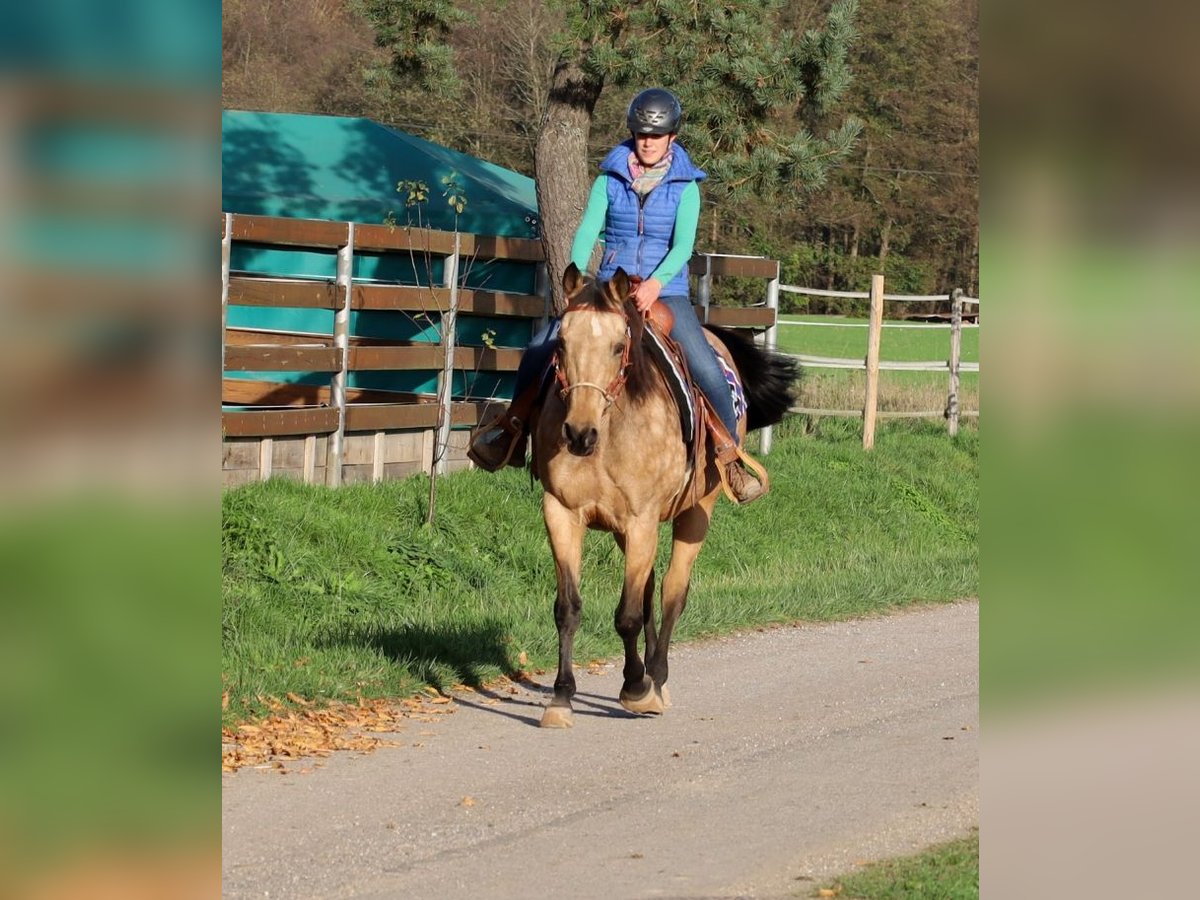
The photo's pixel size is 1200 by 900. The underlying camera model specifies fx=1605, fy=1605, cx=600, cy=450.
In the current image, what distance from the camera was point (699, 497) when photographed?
357 inches

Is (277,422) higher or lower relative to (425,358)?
lower

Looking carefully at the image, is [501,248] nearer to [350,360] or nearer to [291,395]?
[291,395]

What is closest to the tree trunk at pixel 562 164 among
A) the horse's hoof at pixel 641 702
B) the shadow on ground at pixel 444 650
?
the shadow on ground at pixel 444 650

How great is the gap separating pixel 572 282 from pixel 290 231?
692 centimetres

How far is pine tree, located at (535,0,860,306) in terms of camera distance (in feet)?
47.1

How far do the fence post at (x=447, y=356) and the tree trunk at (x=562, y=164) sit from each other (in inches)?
51.8

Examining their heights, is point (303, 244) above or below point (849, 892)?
above

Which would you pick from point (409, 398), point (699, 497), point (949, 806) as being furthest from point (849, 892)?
point (409, 398)

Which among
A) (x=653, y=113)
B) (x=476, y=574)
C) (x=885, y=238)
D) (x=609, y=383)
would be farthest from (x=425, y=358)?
(x=885, y=238)

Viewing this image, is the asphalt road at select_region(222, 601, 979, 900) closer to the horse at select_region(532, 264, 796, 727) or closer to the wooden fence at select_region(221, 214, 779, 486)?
the horse at select_region(532, 264, 796, 727)

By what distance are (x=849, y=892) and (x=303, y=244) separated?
33.7 feet

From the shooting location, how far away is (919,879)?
17.8ft

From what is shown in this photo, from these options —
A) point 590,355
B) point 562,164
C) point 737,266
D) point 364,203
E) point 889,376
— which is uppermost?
point 562,164
